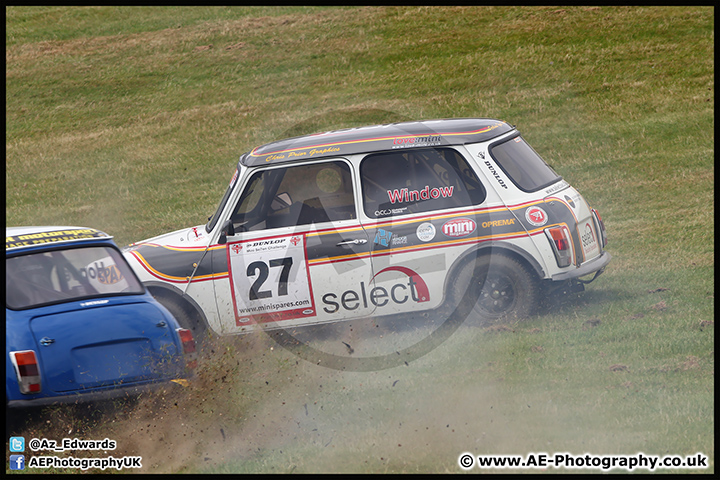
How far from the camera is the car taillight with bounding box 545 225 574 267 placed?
767 centimetres

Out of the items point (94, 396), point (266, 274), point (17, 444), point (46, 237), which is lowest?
point (17, 444)

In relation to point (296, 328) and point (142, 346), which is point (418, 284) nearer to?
point (296, 328)

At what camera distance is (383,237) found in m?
7.73

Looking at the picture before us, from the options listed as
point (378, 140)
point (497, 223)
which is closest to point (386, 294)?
point (497, 223)

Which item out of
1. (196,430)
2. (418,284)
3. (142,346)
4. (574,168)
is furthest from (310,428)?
(574,168)

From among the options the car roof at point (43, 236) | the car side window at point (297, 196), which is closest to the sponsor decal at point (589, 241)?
the car side window at point (297, 196)

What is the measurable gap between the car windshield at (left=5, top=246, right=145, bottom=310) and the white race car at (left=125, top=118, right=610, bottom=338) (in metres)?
1.13

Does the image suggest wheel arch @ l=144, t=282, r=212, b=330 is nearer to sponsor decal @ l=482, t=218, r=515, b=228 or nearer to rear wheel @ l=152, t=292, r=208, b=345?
rear wheel @ l=152, t=292, r=208, b=345

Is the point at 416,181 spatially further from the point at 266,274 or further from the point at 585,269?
the point at 585,269

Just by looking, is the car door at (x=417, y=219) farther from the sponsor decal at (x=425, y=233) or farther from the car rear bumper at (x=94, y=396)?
the car rear bumper at (x=94, y=396)

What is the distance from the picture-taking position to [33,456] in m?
5.75

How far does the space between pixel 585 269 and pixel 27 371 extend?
557 centimetres

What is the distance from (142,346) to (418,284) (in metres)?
2.94

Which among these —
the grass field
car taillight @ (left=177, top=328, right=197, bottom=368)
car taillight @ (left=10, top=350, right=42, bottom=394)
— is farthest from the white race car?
car taillight @ (left=10, top=350, right=42, bottom=394)
